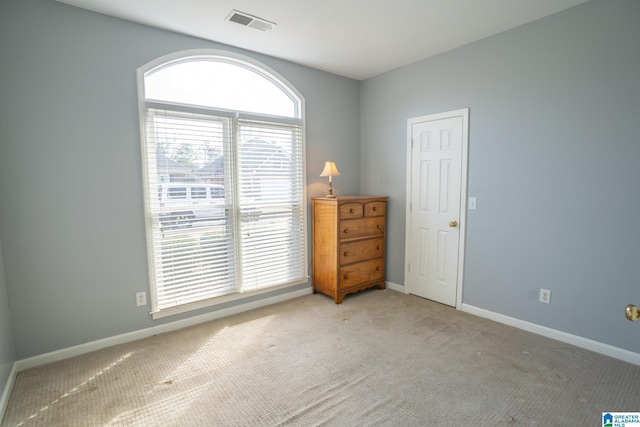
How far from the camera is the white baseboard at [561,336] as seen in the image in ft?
7.66

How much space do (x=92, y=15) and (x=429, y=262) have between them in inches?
152

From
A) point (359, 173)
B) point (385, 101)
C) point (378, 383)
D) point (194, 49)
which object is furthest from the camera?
point (359, 173)

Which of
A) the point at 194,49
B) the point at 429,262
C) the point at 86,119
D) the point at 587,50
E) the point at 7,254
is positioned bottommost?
the point at 429,262

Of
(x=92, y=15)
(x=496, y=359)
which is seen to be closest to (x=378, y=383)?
(x=496, y=359)

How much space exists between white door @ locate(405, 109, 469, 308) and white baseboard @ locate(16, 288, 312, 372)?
5.22ft

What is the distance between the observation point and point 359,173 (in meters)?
4.33

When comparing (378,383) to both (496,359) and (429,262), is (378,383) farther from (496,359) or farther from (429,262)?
(429,262)

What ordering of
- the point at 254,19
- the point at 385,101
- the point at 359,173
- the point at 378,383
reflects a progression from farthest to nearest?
the point at 359,173 → the point at 385,101 → the point at 254,19 → the point at 378,383

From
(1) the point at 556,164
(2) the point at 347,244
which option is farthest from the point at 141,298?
(1) the point at 556,164

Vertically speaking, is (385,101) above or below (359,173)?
above

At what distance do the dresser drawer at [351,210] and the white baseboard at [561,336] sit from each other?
1.47 meters

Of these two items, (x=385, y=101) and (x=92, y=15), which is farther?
(x=385, y=101)

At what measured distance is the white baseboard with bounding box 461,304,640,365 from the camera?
7.66 feet

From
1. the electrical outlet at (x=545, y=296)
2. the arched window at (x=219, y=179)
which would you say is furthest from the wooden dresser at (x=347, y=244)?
the electrical outlet at (x=545, y=296)
